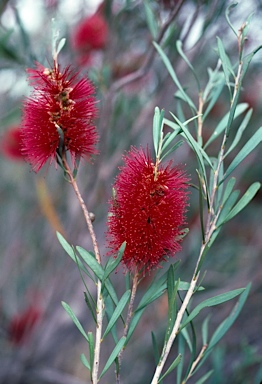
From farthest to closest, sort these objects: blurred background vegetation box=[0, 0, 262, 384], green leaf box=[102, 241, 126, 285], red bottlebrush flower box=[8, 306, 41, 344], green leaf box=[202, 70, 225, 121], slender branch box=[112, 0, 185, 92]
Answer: red bottlebrush flower box=[8, 306, 41, 344] < blurred background vegetation box=[0, 0, 262, 384] < slender branch box=[112, 0, 185, 92] < green leaf box=[202, 70, 225, 121] < green leaf box=[102, 241, 126, 285]

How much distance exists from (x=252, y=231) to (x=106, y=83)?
53.7 inches

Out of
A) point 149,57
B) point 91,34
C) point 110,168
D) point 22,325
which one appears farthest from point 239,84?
point 22,325

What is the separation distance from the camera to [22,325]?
1.77 metres

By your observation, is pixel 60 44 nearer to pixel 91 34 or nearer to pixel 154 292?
pixel 154 292

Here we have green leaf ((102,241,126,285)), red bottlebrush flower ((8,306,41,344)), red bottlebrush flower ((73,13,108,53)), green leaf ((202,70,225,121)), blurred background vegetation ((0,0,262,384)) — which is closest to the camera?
green leaf ((102,241,126,285))

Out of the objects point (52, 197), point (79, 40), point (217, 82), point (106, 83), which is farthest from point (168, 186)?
point (52, 197)

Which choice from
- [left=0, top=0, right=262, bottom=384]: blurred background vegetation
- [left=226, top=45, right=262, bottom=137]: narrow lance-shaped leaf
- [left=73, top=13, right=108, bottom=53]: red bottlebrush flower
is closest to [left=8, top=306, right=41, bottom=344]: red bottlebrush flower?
[left=0, top=0, right=262, bottom=384]: blurred background vegetation

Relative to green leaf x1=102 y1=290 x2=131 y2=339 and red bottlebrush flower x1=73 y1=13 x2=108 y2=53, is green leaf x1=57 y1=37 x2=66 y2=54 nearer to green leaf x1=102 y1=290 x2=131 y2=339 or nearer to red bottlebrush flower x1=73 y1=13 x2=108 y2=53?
green leaf x1=102 y1=290 x2=131 y2=339

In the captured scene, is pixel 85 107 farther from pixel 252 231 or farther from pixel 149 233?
pixel 252 231

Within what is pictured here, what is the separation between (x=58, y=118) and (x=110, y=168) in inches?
30.4

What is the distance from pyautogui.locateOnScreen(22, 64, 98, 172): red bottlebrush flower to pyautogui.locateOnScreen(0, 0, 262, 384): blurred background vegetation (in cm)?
44

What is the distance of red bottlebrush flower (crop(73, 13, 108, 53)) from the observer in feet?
4.43

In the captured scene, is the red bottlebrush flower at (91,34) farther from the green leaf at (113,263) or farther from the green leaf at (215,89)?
the green leaf at (113,263)

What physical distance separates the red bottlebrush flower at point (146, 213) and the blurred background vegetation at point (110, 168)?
0.38 m
